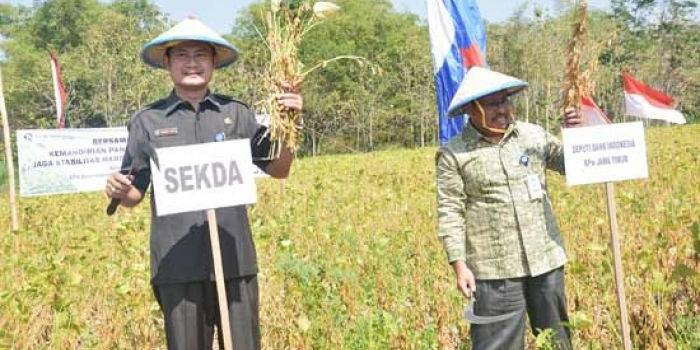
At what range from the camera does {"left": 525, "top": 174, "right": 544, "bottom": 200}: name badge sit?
3031 mm

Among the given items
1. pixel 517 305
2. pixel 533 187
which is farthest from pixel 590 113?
pixel 517 305

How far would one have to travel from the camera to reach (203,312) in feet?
9.52

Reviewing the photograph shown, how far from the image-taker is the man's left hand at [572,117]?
3166 millimetres

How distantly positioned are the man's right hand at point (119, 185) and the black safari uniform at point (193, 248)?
0.19 feet

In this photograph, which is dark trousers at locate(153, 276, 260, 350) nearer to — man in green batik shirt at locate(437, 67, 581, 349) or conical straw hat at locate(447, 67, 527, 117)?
man in green batik shirt at locate(437, 67, 581, 349)

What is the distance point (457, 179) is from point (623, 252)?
6.76 feet

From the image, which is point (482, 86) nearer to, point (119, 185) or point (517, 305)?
point (517, 305)

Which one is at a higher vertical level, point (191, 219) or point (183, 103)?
point (183, 103)

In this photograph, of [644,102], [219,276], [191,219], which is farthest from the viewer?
[644,102]

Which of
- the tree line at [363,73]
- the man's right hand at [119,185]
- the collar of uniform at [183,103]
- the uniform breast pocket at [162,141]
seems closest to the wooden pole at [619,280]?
the collar of uniform at [183,103]

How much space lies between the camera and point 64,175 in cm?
794

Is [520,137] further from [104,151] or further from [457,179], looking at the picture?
[104,151]

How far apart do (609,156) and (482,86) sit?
598 millimetres

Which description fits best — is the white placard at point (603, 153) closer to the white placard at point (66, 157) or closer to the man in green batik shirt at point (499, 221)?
the man in green batik shirt at point (499, 221)
